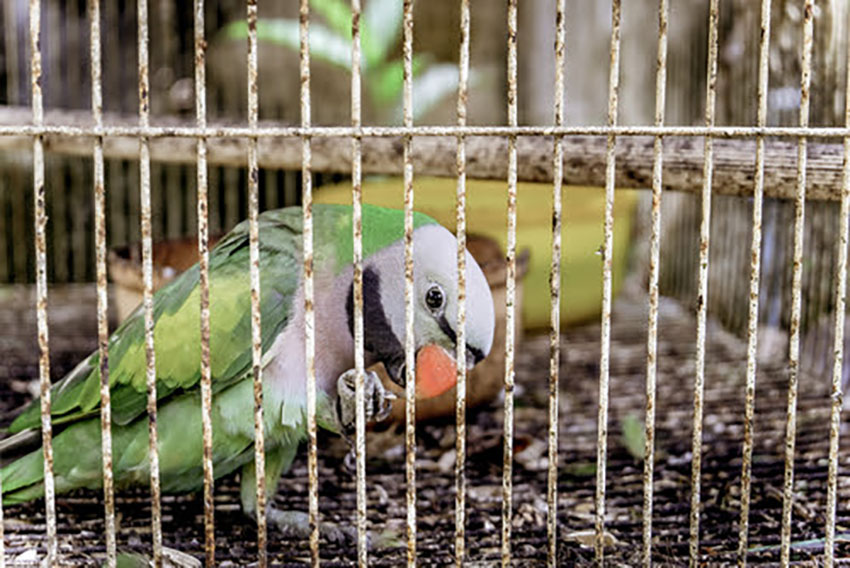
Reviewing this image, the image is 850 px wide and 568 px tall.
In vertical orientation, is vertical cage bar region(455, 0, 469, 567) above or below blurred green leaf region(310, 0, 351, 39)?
below

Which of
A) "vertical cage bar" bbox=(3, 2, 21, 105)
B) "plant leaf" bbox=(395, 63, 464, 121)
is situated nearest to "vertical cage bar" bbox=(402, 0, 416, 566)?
"plant leaf" bbox=(395, 63, 464, 121)

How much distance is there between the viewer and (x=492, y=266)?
103 inches

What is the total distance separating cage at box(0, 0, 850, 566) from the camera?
1.60 metres

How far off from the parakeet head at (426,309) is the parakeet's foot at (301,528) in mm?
344

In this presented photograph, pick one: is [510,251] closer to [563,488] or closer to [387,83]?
[563,488]

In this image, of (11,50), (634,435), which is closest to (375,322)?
(634,435)

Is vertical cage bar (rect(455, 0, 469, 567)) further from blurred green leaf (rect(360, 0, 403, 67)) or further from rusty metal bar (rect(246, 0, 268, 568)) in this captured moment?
blurred green leaf (rect(360, 0, 403, 67))

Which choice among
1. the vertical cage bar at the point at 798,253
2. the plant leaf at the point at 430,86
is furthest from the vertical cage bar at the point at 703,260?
the plant leaf at the point at 430,86

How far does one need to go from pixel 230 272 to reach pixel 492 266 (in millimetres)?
903

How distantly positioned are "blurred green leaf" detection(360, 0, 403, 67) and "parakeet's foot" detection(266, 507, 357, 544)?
272cm

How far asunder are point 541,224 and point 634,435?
1108 mm

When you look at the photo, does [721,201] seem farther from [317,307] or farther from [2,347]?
[2,347]

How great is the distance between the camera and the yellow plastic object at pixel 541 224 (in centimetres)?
351

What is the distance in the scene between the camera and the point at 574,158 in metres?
2.33
